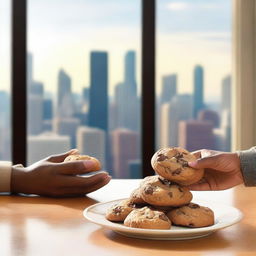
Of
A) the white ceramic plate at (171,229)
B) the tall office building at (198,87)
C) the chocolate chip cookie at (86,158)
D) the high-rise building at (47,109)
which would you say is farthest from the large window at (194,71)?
the white ceramic plate at (171,229)

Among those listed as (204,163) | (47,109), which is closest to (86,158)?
(204,163)

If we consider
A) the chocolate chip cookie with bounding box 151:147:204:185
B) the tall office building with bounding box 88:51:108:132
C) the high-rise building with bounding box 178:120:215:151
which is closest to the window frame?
the tall office building with bounding box 88:51:108:132

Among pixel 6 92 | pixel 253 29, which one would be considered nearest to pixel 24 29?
pixel 6 92

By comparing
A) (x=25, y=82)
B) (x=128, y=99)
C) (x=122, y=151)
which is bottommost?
(x=122, y=151)

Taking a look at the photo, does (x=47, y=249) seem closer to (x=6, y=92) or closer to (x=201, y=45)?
(x=6, y=92)

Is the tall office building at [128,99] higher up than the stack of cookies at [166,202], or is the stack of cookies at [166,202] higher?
the tall office building at [128,99]

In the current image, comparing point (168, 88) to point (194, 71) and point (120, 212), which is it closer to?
point (194, 71)

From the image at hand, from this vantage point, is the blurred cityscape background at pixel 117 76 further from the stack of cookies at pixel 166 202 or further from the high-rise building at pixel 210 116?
the stack of cookies at pixel 166 202
